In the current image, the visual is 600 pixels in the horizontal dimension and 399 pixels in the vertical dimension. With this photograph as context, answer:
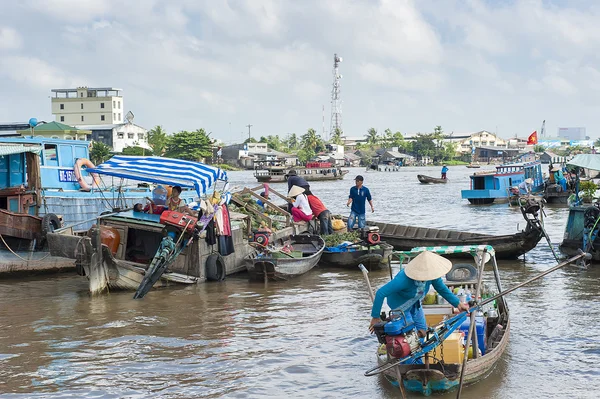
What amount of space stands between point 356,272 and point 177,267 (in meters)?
4.30

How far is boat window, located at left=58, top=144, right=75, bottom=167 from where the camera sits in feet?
62.3

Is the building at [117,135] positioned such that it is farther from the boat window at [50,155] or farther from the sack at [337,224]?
the sack at [337,224]

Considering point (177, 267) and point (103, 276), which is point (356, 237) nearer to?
point (177, 267)

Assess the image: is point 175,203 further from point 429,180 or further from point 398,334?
point 429,180

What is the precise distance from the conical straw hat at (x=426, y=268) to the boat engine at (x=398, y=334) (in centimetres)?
43

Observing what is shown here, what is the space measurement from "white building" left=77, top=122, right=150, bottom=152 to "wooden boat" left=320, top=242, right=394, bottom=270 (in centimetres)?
7962

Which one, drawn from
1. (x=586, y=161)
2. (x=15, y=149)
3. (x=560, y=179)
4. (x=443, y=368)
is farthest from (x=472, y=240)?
(x=560, y=179)

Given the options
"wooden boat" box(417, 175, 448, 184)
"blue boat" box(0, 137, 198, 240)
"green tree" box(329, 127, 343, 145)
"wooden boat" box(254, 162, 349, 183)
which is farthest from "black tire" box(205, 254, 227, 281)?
"green tree" box(329, 127, 343, 145)

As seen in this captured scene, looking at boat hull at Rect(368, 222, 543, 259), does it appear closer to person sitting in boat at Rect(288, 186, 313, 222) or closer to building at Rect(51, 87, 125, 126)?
person sitting in boat at Rect(288, 186, 313, 222)

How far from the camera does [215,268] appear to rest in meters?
15.4

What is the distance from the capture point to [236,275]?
54.3 feet

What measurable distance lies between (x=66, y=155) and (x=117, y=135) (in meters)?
79.5

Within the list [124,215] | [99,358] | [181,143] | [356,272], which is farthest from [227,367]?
[181,143]

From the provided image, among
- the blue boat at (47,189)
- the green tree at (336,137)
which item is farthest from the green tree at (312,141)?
the blue boat at (47,189)
